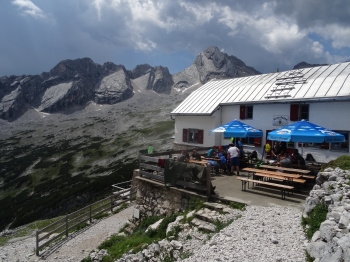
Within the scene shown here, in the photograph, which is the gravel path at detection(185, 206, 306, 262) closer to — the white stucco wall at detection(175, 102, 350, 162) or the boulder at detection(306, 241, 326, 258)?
the boulder at detection(306, 241, 326, 258)

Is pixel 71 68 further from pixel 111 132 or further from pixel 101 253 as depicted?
pixel 101 253

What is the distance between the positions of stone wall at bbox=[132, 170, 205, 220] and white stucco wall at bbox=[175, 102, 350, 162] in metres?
10.2

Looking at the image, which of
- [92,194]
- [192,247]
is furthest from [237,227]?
[92,194]

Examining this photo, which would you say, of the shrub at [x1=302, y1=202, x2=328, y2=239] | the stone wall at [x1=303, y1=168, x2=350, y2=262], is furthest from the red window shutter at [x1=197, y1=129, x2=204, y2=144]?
the shrub at [x1=302, y1=202, x2=328, y2=239]

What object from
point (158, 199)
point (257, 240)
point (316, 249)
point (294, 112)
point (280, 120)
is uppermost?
point (294, 112)

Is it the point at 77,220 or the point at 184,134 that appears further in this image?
the point at 184,134

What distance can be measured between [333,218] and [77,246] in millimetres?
13671

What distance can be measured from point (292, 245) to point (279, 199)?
3.89 m

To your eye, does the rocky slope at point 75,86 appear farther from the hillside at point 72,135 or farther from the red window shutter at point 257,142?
the red window shutter at point 257,142

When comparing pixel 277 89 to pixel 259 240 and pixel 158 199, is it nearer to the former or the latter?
pixel 158 199

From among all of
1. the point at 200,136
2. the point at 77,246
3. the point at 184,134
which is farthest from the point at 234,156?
the point at 184,134

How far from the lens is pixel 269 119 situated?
64.2ft

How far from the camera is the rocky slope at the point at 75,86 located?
16012 cm

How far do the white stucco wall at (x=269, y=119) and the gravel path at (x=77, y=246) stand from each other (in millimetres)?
9504
